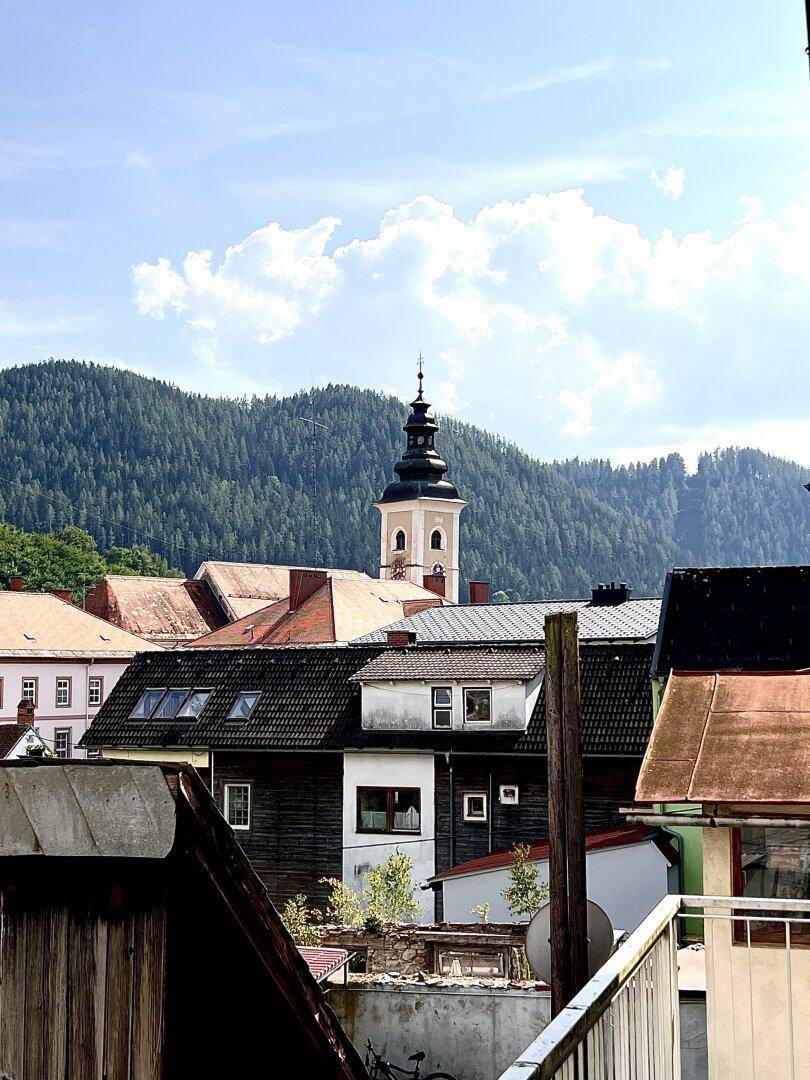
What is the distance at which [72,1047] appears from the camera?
312cm

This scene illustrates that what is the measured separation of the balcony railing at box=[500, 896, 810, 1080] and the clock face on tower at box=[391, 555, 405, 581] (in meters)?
89.6

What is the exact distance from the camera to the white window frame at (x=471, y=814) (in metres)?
29.4

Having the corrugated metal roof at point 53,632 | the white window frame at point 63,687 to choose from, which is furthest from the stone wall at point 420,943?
the white window frame at point 63,687

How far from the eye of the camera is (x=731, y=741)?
28.8ft

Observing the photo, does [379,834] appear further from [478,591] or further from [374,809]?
[478,591]

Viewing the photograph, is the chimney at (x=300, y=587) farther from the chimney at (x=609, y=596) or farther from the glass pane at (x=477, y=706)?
the glass pane at (x=477, y=706)

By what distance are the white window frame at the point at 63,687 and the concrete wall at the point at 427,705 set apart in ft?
120

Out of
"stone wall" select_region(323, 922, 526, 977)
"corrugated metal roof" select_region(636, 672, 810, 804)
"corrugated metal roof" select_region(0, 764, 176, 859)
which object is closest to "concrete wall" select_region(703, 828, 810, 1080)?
"corrugated metal roof" select_region(636, 672, 810, 804)

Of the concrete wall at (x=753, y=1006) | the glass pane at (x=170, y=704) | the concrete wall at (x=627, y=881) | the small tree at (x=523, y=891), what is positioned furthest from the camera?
the glass pane at (x=170, y=704)

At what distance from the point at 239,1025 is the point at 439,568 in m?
92.8

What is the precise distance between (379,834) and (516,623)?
12594 mm

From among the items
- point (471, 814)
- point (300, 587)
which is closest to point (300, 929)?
point (471, 814)

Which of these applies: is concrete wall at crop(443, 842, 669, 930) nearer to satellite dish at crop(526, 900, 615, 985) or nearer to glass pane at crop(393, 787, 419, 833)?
glass pane at crop(393, 787, 419, 833)

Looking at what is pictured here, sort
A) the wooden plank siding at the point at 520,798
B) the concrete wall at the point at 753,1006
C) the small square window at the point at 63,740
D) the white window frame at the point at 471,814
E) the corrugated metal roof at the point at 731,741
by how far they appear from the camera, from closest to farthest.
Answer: the concrete wall at the point at 753,1006, the corrugated metal roof at the point at 731,741, the wooden plank siding at the point at 520,798, the white window frame at the point at 471,814, the small square window at the point at 63,740
